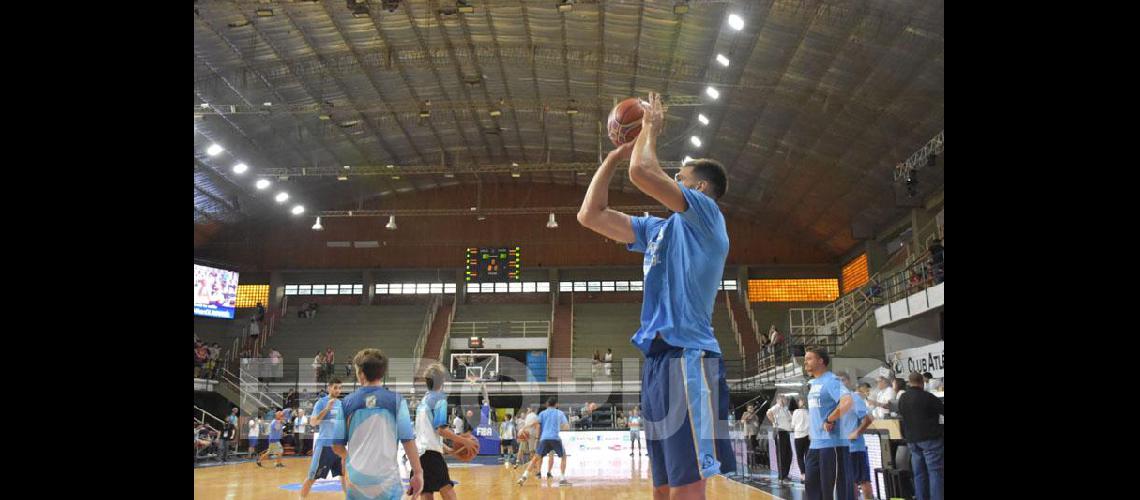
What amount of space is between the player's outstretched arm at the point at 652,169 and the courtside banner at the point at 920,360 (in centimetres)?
1084

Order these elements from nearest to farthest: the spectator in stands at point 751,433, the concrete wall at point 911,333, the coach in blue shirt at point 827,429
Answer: the coach in blue shirt at point 827,429
the spectator in stands at point 751,433
the concrete wall at point 911,333

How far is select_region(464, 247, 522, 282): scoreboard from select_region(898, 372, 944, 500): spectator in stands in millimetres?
19457

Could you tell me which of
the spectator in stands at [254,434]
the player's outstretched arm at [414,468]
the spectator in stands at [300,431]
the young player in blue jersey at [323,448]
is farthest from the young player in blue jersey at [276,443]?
the player's outstretched arm at [414,468]

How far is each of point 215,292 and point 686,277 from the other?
91.4ft

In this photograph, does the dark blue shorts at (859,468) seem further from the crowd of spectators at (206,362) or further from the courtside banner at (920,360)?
the crowd of spectators at (206,362)

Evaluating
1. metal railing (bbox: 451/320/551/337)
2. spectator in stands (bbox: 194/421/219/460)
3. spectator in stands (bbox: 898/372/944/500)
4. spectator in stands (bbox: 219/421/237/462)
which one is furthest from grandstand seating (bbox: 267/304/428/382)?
spectator in stands (bbox: 898/372/944/500)

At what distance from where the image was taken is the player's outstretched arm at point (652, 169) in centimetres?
245

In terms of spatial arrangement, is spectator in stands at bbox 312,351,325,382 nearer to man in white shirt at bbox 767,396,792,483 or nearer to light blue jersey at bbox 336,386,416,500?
man in white shirt at bbox 767,396,792,483

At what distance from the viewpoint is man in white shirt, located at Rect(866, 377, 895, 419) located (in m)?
10.1
